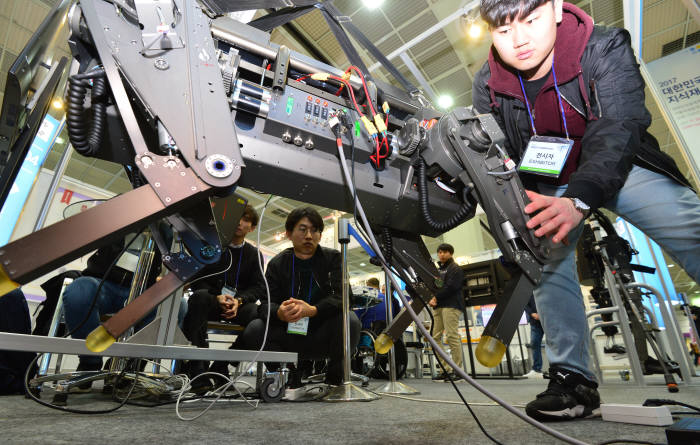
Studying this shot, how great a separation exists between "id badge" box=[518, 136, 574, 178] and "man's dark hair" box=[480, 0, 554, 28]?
0.34 meters

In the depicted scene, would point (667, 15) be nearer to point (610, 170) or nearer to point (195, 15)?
point (610, 170)

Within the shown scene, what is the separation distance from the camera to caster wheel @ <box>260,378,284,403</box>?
1.40 m

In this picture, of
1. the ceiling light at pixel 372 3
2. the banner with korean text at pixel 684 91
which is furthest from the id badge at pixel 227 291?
the ceiling light at pixel 372 3

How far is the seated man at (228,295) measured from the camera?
71.7 inches

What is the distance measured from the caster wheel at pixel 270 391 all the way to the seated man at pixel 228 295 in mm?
323

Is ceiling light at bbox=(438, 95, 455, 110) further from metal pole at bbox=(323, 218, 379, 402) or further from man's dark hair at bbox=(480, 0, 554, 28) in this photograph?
man's dark hair at bbox=(480, 0, 554, 28)

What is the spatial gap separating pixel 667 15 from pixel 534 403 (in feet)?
18.3

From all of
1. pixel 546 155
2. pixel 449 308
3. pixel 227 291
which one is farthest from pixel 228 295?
pixel 449 308

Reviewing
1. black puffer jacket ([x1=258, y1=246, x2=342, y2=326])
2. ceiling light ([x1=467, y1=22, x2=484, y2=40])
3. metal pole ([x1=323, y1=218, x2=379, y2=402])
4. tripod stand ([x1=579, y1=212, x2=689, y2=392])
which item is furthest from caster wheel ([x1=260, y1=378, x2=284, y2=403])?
ceiling light ([x1=467, y1=22, x2=484, y2=40])

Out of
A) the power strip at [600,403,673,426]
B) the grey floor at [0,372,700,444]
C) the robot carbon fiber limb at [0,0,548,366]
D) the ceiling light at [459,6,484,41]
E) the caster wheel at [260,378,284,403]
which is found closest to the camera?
the robot carbon fiber limb at [0,0,548,366]

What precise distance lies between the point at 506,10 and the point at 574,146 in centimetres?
44

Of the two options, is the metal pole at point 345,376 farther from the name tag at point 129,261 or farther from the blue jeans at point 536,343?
the blue jeans at point 536,343

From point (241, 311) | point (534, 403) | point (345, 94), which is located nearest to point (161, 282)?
point (345, 94)

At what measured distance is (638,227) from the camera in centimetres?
97
